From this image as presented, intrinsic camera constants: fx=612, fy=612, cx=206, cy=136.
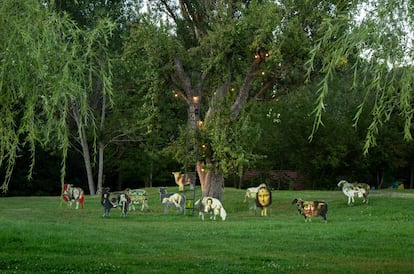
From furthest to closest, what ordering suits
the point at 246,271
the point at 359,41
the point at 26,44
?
the point at 246,271, the point at 26,44, the point at 359,41

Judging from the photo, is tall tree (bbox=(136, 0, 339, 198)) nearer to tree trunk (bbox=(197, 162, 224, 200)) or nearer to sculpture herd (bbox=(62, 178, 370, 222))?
tree trunk (bbox=(197, 162, 224, 200))

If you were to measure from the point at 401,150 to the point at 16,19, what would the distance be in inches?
1338

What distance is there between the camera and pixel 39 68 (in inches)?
250

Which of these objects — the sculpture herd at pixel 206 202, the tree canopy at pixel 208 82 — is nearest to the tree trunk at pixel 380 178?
the tree canopy at pixel 208 82

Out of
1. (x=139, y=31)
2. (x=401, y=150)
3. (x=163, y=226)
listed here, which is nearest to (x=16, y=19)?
(x=163, y=226)

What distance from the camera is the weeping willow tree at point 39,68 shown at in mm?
6363

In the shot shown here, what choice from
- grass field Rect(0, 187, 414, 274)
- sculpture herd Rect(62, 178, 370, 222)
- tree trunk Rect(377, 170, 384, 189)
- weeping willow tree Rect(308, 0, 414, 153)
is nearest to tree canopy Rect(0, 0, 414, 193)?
weeping willow tree Rect(308, 0, 414, 153)

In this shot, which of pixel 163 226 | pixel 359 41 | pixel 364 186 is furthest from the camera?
pixel 364 186

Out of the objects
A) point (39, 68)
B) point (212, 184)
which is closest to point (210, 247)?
point (39, 68)

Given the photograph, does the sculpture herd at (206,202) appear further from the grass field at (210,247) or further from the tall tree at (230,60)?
the tall tree at (230,60)

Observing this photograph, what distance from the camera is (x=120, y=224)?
16875 mm

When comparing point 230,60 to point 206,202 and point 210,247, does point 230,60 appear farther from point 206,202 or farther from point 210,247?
point 210,247

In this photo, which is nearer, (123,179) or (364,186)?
(364,186)

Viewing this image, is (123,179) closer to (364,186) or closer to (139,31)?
(139,31)
